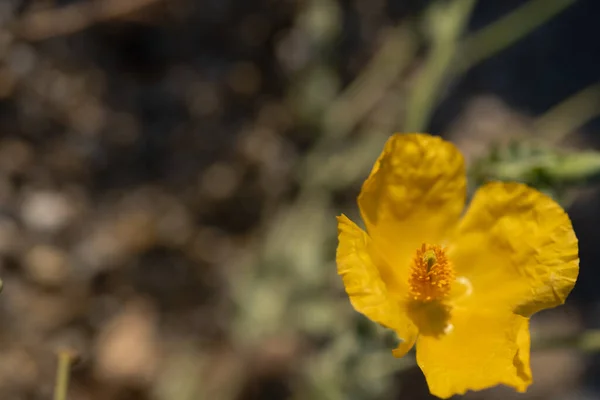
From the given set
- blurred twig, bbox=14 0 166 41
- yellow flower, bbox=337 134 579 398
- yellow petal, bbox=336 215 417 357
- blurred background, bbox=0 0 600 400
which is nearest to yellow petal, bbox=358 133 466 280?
yellow flower, bbox=337 134 579 398

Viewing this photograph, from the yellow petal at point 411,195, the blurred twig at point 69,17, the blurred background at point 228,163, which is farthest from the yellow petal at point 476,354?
the blurred twig at point 69,17

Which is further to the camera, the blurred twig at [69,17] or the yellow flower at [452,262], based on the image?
the blurred twig at [69,17]

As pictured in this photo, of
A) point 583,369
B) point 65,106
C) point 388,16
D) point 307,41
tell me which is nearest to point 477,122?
point 388,16

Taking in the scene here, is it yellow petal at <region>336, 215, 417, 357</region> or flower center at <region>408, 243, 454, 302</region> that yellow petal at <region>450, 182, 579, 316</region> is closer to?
flower center at <region>408, 243, 454, 302</region>

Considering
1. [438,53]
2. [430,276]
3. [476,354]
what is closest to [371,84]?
[438,53]

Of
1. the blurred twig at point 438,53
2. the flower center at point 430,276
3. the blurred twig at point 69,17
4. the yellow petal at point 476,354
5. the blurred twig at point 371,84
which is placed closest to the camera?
the yellow petal at point 476,354

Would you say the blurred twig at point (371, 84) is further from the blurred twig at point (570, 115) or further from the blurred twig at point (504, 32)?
→ the blurred twig at point (570, 115)

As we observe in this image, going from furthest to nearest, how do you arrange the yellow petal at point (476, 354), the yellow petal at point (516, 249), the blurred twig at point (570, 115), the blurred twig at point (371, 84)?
the blurred twig at point (371, 84), the blurred twig at point (570, 115), the yellow petal at point (516, 249), the yellow petal at point (476, 354)

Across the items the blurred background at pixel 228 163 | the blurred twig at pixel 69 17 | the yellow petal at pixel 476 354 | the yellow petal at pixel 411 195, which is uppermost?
the blurred twig at pixel 69 17

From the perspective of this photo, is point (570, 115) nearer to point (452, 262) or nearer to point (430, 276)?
point (452, 262)
